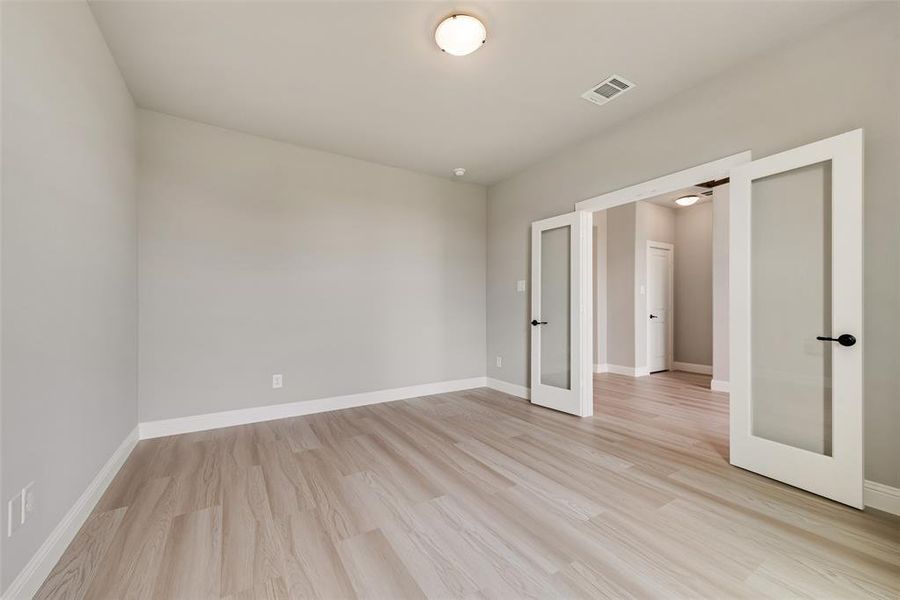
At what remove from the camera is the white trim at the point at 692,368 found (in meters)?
5.96

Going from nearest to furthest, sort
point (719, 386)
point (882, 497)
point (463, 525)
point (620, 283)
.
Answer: point (463, 525) → point (882, 497) → point (719, 386) → point (620, 283)

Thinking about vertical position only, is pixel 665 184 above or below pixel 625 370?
above

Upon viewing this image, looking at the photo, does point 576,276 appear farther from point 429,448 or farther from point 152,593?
point 152,593

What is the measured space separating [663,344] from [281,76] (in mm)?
6525

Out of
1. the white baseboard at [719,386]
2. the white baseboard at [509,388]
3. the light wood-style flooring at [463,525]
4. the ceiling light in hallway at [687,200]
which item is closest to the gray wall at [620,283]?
the ceiling light in hallway at [687,200]

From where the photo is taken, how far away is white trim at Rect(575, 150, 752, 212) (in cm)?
247

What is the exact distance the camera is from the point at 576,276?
3.57m

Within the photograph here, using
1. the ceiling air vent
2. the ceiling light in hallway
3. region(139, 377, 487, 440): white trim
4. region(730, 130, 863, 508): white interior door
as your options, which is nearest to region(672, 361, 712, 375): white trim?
the ceiling light in hallway

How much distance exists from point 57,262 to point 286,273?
1961mm

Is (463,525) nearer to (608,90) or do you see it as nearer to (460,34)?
(460,34)

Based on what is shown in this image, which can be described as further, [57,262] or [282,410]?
[282,410]

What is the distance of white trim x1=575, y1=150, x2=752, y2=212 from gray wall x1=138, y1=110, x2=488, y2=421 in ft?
6.05

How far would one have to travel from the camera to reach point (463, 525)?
69.5 inches

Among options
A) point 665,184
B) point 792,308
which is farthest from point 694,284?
point 792,308
